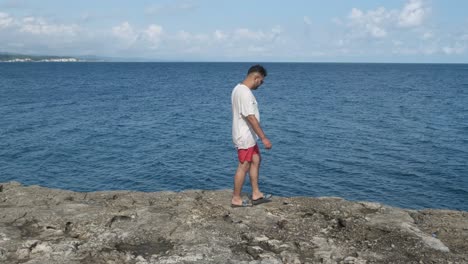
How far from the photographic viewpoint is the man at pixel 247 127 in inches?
333

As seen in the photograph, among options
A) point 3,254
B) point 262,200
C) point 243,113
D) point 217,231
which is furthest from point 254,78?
point 3,254

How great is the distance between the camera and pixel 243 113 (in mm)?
8500

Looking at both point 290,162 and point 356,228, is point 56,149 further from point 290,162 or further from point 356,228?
point 356,228

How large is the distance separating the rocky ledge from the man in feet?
2.03

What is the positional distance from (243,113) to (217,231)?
2339mm

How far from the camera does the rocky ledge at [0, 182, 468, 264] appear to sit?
266 inches

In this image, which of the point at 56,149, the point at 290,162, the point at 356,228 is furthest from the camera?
the point at 56,149

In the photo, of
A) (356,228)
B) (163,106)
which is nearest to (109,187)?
(356,228)

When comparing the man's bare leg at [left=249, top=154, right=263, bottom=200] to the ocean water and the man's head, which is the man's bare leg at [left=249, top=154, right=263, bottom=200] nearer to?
the man's head

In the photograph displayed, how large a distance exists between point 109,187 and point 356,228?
16726mm

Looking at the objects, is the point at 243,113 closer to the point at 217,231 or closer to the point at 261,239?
the point at 217,231

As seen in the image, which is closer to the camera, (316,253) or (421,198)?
(316,253)

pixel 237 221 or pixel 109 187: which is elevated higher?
pixel 237 221

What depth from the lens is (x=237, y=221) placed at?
8180 millimetres
